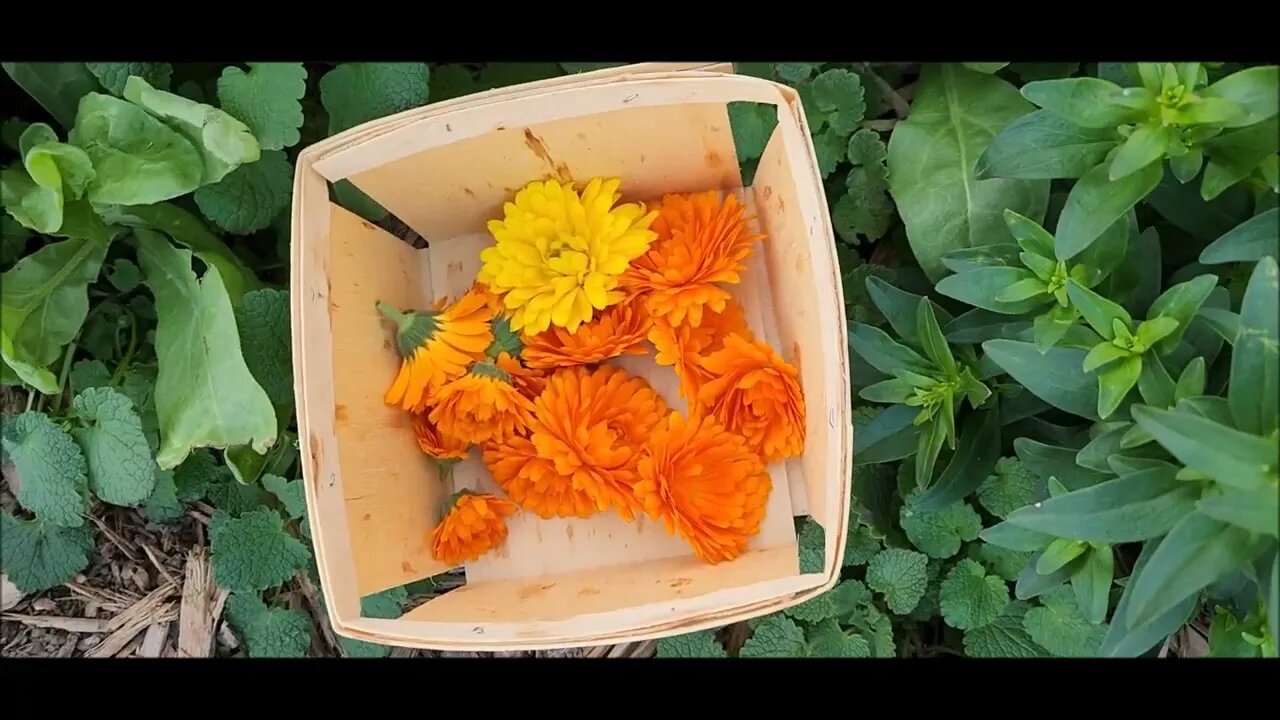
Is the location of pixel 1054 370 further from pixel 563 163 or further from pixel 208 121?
pixel 208 121

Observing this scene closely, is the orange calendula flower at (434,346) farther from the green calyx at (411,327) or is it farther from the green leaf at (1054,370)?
the green leaf at (1054,370)

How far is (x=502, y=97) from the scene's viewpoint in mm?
940

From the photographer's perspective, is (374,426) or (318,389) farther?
(374,426)

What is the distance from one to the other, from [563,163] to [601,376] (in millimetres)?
225

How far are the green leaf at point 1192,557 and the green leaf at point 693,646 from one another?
0.52 metres

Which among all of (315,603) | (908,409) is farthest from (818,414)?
(315,603)

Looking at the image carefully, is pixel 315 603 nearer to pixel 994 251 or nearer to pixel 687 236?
pixel 687 236

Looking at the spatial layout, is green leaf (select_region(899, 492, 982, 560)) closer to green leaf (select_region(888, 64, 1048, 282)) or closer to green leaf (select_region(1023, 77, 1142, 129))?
green leaf (select_region(888, 64, 1048, 282))

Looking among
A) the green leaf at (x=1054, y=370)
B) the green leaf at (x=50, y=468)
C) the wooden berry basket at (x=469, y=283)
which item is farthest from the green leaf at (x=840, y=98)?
the green leaf at (x=50, y=468)

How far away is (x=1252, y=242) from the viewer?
2.72ft

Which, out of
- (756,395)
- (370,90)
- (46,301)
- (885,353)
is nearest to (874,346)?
(885,353)

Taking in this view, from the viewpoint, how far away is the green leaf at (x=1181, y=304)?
81cm

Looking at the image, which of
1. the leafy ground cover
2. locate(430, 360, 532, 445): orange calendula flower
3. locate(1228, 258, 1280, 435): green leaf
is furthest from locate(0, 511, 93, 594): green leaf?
locate(1228, 258, 1280, 435): green leaf
